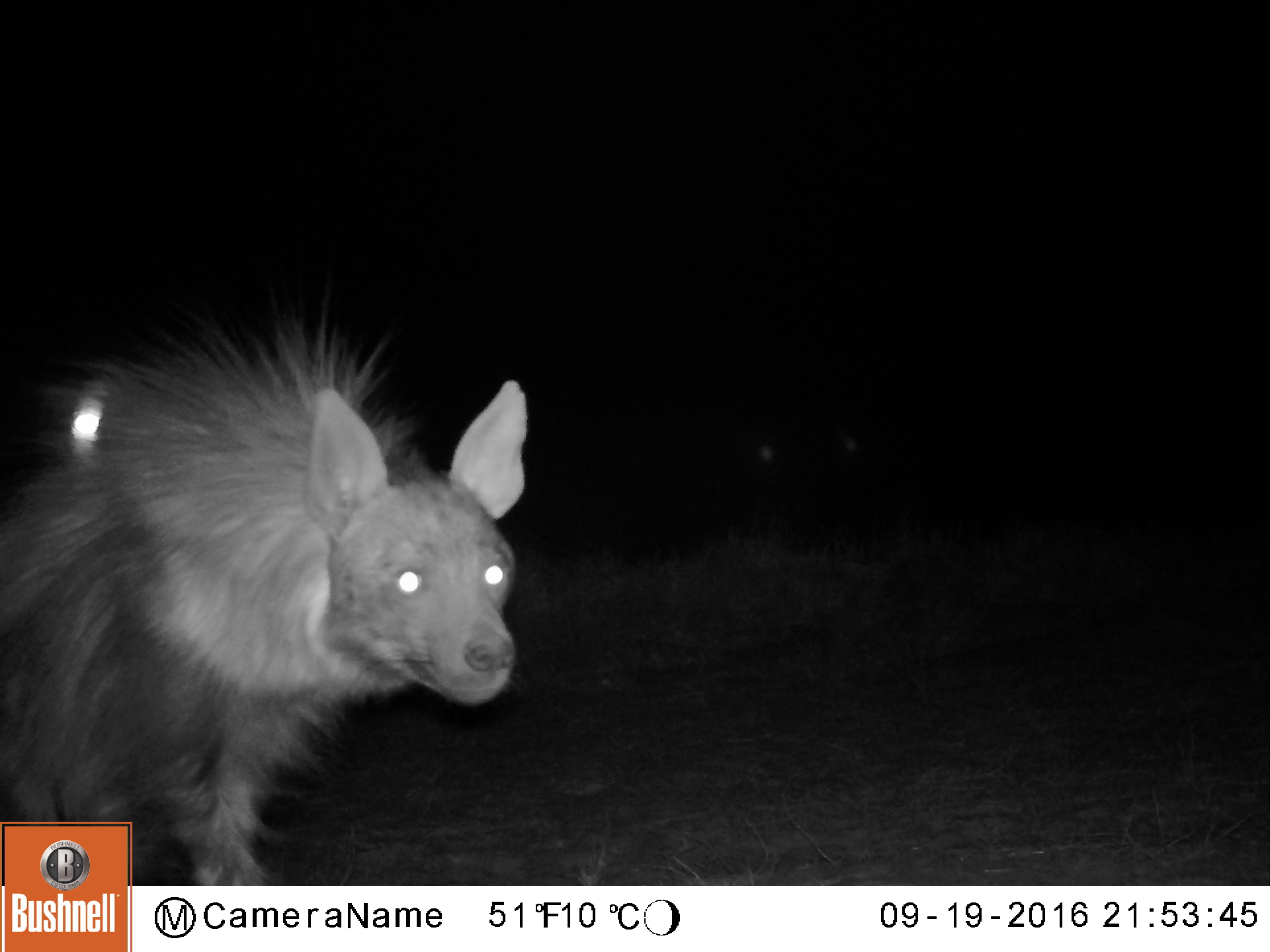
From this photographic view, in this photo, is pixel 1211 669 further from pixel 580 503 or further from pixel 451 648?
pixel 580 503

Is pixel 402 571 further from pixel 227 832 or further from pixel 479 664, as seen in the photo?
pixel 227 832

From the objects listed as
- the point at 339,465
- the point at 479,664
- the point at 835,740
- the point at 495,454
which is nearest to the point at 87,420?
the point at 339,465

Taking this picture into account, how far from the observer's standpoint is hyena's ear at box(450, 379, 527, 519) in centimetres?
340

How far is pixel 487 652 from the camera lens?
3035mm

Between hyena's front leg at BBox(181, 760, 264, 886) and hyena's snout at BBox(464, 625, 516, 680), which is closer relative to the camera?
hyena's snout at BBox(464, 625, 516, 680)

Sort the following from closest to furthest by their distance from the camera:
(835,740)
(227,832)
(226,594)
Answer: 1. (226,594)
2. (227,832)
3. (835,740)

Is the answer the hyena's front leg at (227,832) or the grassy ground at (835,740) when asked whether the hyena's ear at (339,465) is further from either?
the grassy ground at (835,740)

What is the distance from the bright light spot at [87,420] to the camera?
142 inches

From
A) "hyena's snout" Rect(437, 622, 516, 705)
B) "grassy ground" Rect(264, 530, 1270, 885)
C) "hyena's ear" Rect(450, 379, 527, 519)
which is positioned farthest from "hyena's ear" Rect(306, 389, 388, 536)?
Answer: "grassy ground" Rect(264, 530, 1270, 885)

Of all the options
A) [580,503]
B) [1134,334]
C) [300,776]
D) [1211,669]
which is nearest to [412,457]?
[300,776]

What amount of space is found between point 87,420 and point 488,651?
1.42 m

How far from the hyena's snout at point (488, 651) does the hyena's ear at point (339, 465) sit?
0.43 metres

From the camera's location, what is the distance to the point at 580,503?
21.9 m

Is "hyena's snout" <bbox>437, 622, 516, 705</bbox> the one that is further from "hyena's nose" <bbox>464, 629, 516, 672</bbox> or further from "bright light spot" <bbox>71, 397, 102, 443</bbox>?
"bright light spot" <bbox>71, 397, 102, 443</bbox>
